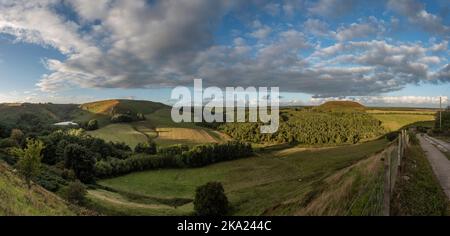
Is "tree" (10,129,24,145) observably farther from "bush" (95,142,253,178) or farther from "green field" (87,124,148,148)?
"green field" (87,124,148,148)

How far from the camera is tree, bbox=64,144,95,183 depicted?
80.9 m

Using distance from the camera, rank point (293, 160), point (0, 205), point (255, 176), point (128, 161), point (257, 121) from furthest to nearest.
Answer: point (257, 121) → point (293, 160) → point (128, 161) → point (255, 176) → point (0, 205)

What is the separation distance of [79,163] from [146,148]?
33498 millimetres

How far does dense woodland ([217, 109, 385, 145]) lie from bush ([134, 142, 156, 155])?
44.3 metres

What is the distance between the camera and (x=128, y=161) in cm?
9606

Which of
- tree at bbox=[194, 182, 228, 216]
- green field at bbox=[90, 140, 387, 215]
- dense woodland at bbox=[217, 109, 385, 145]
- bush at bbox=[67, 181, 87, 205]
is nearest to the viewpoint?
bush at bbox=[67, 181, 87, 205]

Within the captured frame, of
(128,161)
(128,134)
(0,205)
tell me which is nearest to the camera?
(0,205)

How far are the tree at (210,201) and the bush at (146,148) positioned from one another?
192ft

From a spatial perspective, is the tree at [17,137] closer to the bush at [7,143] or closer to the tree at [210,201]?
the bush at [7,143]

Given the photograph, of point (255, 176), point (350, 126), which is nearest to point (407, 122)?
point (350, 126)

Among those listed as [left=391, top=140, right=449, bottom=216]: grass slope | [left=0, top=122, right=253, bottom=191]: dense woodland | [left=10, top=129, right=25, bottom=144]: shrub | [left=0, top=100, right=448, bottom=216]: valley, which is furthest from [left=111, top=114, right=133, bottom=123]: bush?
[left=391, top=140, right=449, bottom=216]: grass slope

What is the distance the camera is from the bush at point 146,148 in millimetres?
113125
